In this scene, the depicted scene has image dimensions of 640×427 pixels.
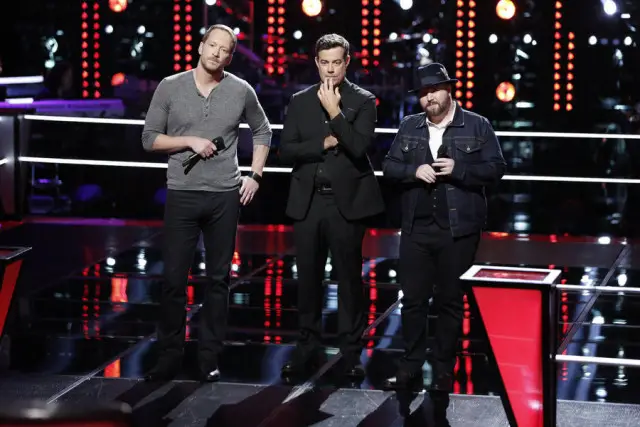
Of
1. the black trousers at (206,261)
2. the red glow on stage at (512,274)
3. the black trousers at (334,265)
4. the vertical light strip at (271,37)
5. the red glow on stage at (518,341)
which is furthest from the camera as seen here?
the vertical light strip at (271,37)

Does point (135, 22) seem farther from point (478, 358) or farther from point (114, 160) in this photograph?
point (478, 358)

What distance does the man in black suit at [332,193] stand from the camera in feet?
22.2

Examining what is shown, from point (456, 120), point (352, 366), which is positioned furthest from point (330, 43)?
point (352, 366)

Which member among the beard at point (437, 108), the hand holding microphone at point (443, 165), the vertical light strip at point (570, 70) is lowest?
the hand holding microphone at point (443, 165)

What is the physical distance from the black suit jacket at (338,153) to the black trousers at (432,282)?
0.40 m

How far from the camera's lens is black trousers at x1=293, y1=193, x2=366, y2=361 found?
684 cm

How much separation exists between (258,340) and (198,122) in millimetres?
1692

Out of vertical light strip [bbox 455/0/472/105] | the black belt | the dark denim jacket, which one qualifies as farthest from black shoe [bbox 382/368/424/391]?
vertical light strip [bbox 455/0/472/105]

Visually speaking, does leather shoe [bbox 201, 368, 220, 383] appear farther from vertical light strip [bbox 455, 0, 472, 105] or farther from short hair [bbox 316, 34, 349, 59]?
vertical light strip [bbox 455, 0, 472, 105]

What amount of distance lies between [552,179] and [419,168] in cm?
639

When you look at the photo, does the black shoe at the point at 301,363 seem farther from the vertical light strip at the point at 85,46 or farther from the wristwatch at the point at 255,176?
the vertical light strip at the point at 85,46

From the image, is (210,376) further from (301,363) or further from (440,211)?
(440,211)

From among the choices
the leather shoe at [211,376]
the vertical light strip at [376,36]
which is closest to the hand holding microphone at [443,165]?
the leather shoe at [211,376]

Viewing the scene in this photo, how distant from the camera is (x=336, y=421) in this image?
5984 millimetres
